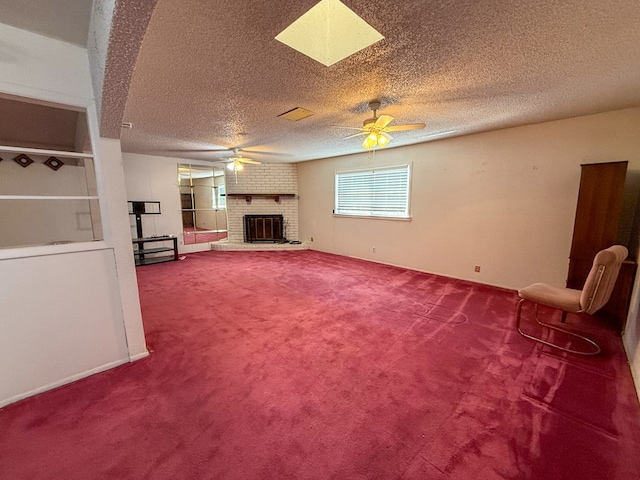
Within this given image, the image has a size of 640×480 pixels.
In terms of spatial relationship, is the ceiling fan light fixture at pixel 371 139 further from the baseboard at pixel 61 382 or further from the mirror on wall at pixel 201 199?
the mirror on wall at pixel 201 199

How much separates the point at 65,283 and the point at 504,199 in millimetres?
4989

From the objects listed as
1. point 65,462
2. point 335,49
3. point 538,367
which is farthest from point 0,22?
point 538,367

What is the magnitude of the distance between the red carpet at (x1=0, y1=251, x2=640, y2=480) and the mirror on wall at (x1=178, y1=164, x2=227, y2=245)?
4.37m

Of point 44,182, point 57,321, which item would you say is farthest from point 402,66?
point 44,182

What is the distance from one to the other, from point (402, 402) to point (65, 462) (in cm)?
189

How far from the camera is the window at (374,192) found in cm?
491

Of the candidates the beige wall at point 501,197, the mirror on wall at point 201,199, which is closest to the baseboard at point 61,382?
the beige wall at point 501,197

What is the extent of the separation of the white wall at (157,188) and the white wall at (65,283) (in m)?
4.23

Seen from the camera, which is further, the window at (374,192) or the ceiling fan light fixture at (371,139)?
the window at (374,192)

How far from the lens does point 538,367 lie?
2.02 meters

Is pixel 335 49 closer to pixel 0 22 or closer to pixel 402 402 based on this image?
pixel 0 22

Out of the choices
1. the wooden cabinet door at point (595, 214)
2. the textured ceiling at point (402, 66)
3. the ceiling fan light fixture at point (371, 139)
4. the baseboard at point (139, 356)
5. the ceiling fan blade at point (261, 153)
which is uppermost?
the ceiling fan blade at point (261, 153)

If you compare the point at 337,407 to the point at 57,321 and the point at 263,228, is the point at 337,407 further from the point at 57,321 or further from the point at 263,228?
the point at 263,228

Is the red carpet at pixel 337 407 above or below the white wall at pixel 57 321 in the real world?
below
